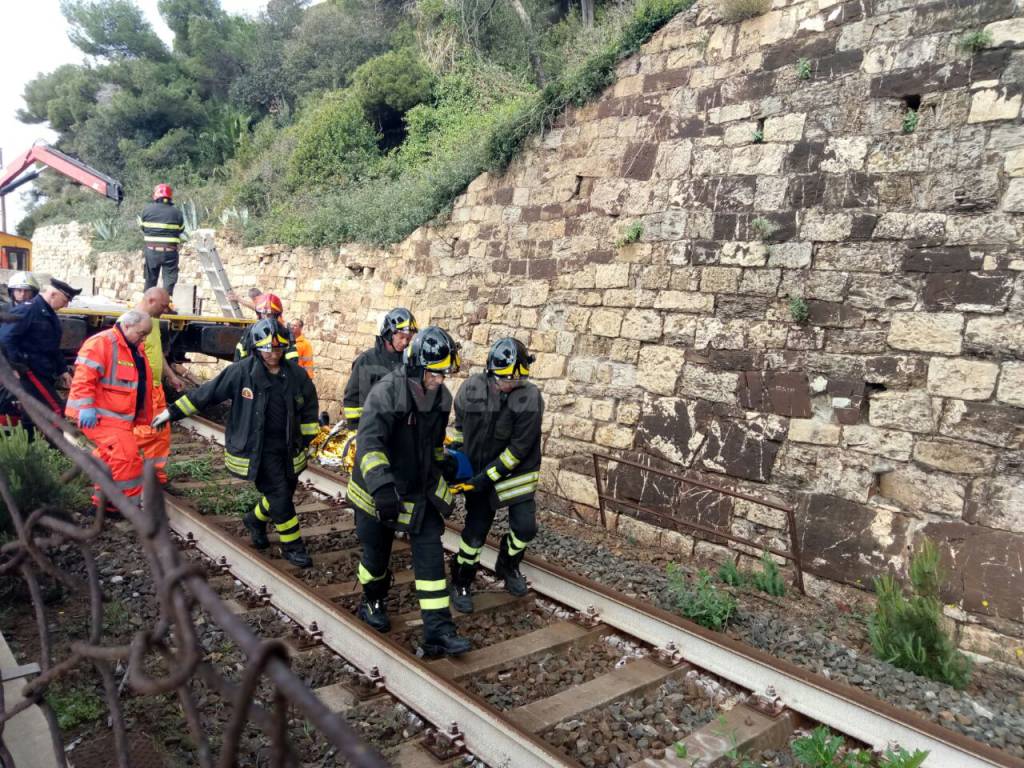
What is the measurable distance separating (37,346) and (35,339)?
0.08 m

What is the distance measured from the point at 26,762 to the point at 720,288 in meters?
6.16

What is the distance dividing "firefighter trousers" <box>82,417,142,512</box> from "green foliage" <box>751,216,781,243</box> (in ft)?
18.2

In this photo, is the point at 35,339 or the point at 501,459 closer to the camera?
the point at 501,459

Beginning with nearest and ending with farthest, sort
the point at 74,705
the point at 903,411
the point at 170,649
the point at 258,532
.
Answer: the point at 170,649 → the point at 74,705 → the point at 903,411 → the point at 258,532

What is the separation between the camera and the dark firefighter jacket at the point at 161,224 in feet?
34.9

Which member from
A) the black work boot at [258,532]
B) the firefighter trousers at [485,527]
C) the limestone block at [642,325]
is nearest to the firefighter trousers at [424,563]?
the firefighter trousers at [485,527]

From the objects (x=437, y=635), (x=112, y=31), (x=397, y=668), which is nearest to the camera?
(x=397, y=668)

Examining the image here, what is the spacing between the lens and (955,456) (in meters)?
5.62

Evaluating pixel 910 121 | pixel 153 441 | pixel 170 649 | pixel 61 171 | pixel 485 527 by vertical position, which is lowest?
pixel 485 527

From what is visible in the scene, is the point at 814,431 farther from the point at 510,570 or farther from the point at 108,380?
the point at 108,380

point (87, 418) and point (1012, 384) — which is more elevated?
point (1012, 384)

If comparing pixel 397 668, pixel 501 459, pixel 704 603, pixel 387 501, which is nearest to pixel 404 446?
pixel 387 501

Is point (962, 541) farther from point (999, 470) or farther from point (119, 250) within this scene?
point (119, 250)

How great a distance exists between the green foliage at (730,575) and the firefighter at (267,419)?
3401mm
